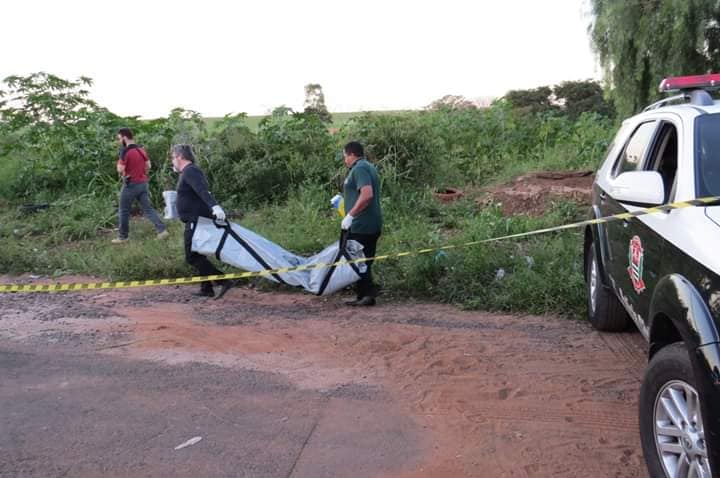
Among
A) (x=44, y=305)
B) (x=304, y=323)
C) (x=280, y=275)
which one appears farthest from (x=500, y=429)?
(x=44, y=305)

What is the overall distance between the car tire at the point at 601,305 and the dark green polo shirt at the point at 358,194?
2.07 meters

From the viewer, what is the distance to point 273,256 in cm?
712

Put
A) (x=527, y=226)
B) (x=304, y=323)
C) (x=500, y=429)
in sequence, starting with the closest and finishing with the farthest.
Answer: (x=500, y=429) → (x=304, y=323) → (x=527, y=226)

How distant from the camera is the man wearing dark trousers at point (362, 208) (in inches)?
259

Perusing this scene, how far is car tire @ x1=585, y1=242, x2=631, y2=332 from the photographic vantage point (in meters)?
5.32

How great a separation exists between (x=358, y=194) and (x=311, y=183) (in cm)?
514

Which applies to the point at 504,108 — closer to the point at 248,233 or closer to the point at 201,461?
the point at 248,233

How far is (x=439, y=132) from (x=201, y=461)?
11.1 metres

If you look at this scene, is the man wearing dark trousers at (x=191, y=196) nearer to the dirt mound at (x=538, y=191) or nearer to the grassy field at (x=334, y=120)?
the dirt mound at (x=538, y=191)

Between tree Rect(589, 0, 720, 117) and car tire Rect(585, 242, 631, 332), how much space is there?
20.7ft

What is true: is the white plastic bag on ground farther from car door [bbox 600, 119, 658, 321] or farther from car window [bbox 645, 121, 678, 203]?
car window [bbox 645, 121, 678, 203]

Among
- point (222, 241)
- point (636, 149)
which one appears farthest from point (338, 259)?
point (636, 149)

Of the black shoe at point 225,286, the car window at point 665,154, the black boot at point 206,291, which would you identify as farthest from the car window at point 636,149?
the black boot at point 206,291

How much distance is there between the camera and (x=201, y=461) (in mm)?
3613
